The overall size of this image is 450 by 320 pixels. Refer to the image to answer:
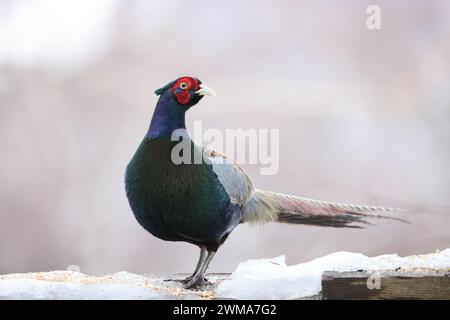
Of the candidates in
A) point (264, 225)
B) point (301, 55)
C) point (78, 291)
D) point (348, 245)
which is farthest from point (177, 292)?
point (301, 55)

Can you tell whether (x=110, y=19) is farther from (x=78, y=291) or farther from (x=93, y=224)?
(x=78, y=291)

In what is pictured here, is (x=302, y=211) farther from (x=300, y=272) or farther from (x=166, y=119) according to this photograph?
(x=166, y=119)

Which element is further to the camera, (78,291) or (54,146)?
(54,146)

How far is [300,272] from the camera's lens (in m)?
2.13

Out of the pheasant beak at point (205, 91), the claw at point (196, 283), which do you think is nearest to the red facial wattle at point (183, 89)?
the pheasant beak at point (205, 91)

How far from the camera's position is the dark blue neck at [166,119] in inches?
91.4

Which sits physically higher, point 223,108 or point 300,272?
point 223,108

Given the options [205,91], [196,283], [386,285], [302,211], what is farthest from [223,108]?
[386,285]

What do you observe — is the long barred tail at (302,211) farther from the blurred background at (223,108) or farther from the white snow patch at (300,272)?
the white snow patch at (300,272)

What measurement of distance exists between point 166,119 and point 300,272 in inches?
25.6

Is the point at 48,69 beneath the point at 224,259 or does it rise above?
above

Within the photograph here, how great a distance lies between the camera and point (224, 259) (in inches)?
96.7

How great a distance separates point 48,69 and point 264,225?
35.8 inches

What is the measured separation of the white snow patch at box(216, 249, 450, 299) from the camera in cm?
210
